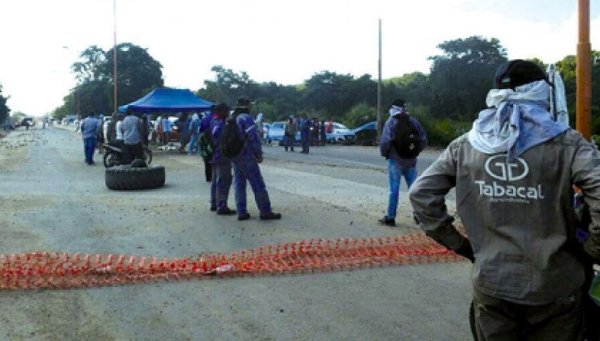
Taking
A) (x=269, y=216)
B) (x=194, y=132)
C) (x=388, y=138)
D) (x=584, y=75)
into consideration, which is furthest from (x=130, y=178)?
(x=194, y=132)

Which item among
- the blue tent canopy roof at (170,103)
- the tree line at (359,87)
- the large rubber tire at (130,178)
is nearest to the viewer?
the large rubber tire at (130,178)

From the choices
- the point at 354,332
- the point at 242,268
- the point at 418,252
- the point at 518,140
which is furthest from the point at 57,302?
the point at 518,140

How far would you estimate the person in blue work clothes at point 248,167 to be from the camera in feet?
30.7

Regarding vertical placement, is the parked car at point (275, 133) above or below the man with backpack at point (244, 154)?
above

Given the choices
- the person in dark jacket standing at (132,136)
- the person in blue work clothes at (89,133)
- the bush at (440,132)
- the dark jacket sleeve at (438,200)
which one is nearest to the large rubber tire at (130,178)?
the person in dark jacket standing at (132,136)

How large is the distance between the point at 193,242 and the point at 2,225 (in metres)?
3.18

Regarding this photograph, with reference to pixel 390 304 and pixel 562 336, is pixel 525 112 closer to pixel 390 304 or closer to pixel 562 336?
pixel 562 336

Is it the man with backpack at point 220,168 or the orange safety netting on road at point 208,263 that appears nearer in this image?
the orange safety netting on road at point 208,263

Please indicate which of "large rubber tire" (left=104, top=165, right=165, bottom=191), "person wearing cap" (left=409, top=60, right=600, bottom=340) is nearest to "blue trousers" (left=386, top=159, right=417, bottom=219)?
"person wearing cap" (left=409, top=60, right=600, bottom=340)

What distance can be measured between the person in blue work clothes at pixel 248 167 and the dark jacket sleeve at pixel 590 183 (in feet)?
23.0

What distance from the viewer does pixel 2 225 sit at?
30.2 feet

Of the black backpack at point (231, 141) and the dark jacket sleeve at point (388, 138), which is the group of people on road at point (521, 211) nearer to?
the dark jacket sleeve at point (388, 138)

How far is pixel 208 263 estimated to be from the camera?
6.75m

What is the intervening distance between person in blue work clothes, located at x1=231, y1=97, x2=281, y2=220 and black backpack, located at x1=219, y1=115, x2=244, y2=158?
0.05 meters
